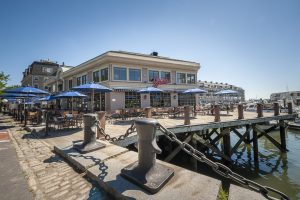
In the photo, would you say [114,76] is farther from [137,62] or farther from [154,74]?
[154,74]

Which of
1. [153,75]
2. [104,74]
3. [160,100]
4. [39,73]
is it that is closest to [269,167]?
[160,100]

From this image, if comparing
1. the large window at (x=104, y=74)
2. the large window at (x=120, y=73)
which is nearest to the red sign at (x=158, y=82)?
the large window at (x=120, y=73)

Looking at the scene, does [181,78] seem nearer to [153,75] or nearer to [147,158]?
[153,75]

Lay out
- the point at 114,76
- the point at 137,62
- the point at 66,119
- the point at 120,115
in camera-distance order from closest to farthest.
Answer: the point at 66,119 < the point at 120,115 < the point at 114,76 < the point at 137,62

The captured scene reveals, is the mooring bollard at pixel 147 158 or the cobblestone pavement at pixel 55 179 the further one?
the cobblestone pavement at pixel 55 179

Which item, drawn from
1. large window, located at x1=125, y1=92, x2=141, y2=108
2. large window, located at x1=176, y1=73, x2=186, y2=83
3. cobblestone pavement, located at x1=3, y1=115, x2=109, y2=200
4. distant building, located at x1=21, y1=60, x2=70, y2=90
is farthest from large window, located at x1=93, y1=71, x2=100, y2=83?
distant building, located at x1=21, y1=60, x2=70, y2=90

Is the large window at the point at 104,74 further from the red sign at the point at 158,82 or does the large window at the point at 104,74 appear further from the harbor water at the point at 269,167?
the harbor water at the point at 269,167

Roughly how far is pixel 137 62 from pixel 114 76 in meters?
3.27

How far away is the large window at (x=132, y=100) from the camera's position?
2053 centimetres

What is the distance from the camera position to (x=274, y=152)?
16.0 m

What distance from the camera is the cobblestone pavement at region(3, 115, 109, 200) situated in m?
3.24

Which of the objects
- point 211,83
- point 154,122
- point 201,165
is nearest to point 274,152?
point 201,165

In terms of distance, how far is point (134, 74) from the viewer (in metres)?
21.3

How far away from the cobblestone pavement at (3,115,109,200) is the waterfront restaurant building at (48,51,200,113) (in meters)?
13.2
